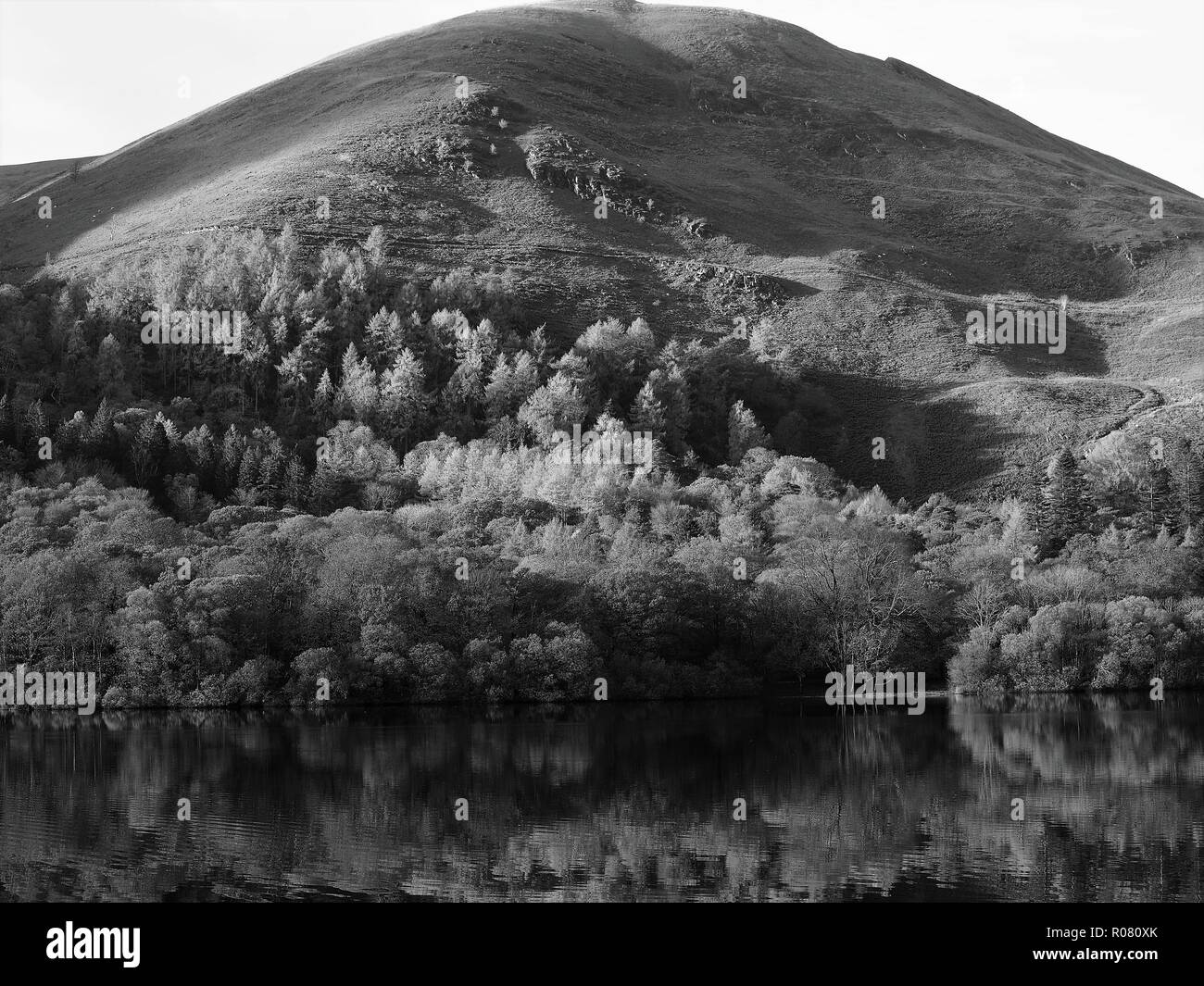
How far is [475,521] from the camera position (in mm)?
108000

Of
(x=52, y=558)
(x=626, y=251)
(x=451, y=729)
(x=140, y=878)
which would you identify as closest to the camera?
(x=140, y=878)

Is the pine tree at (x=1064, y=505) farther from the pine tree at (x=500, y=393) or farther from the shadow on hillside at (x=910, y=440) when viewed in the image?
the pine tree at (x=500, y=393)

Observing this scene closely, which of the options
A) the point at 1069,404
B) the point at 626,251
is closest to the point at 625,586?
the point at 1069,404

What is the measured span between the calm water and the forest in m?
8.71

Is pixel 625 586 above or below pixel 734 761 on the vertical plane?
above

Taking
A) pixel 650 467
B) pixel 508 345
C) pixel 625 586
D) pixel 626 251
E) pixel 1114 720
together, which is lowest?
pixel 1114 720

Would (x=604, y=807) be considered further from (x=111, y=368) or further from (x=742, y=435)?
(x=111, y=368)

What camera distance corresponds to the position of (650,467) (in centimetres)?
12938

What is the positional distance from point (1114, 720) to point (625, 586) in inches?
1085

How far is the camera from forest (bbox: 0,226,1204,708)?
272ft

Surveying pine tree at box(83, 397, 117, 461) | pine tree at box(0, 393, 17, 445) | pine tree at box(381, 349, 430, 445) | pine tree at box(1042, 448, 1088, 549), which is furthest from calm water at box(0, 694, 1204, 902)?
pine tree at box(381, 349, 430, 445)

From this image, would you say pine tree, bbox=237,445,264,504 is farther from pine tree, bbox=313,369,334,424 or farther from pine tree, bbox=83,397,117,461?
pine tree, bbox=313,369,334,424

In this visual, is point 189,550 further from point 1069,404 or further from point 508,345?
point 1069,404

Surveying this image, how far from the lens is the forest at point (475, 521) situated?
83.0 metres
